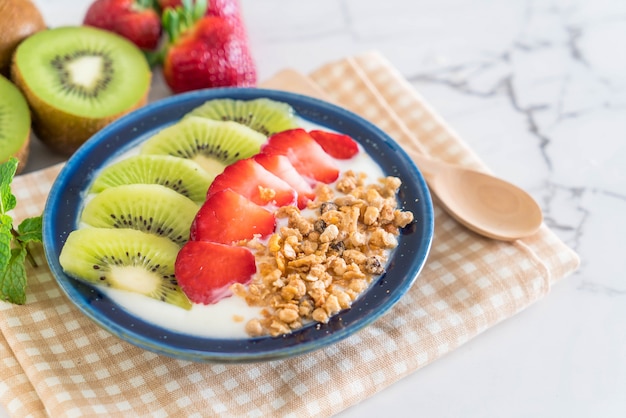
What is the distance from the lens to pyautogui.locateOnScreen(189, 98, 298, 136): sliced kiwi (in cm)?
160

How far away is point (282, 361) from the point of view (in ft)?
4.49

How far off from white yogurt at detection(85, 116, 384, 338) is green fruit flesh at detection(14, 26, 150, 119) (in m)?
0.58

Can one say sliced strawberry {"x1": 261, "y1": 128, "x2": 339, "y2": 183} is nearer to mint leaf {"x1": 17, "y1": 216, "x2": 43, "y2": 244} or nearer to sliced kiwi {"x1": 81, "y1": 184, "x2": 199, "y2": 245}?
sliced kiwi {"x1": 81, "y1": 184, "x2": 199, "y2": 245}

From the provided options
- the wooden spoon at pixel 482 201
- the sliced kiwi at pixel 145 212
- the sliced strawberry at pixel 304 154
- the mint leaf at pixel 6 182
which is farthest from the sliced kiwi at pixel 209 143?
the wooden spoon at pixel 482 201

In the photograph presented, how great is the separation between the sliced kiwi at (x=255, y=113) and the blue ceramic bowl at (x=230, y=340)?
0.9 inches

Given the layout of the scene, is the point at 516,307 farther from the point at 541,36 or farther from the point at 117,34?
the point at 117,34

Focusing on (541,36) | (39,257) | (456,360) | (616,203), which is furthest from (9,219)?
(541,36)

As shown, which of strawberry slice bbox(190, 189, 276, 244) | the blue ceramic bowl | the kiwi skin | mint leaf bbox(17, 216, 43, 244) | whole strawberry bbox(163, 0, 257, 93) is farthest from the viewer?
whole strawberry bbox(163, 0, 257, 93)

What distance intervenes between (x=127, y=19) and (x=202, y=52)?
22cm

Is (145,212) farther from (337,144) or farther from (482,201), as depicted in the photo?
(482,201)

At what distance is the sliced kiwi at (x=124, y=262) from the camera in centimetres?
129

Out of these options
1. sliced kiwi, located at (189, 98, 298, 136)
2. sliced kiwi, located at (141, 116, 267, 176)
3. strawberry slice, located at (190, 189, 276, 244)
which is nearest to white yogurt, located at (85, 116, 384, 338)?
strawberry slice, located at (190, 189, 276, 244)

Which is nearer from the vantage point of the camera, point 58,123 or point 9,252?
point 9,252

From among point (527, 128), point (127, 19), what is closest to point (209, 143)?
point (127, 19)
